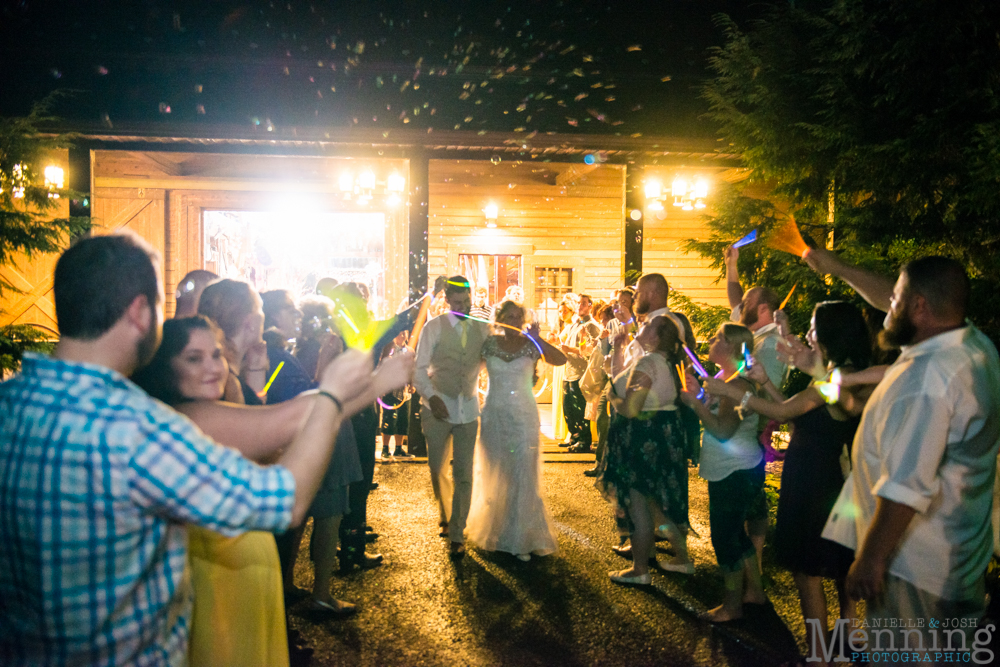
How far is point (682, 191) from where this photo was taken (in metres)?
10.5

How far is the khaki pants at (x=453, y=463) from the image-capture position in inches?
204

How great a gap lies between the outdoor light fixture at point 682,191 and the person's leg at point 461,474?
Answer: 21.8 feet

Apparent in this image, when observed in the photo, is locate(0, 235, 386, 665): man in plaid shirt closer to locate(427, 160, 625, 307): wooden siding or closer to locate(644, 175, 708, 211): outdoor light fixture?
locate(644, 175, 708, 211): outdoor light fixture

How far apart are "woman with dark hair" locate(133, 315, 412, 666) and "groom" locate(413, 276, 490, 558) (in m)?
3.02

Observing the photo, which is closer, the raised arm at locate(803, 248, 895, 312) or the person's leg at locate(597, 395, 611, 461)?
the raised arm at locate(803, 248, 895, 312)

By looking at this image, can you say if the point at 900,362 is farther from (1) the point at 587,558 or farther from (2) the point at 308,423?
(1) the point at 587,558

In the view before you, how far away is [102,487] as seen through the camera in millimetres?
1405

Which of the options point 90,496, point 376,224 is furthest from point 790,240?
point 376,224

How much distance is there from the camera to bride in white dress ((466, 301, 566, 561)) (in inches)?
200

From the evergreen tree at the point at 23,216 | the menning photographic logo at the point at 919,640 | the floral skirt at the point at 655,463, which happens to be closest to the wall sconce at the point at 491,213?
the evergreen tree at the point at 23,216

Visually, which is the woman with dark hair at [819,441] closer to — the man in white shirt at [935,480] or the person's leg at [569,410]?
the man in white shirt at [935,480]

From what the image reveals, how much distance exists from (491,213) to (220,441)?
36.4 ft

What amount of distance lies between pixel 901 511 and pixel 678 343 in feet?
8.38

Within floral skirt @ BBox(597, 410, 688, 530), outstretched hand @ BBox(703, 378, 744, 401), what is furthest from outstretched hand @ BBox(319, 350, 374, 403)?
floral skirt @ BBox(597, 410, 688, 530)
